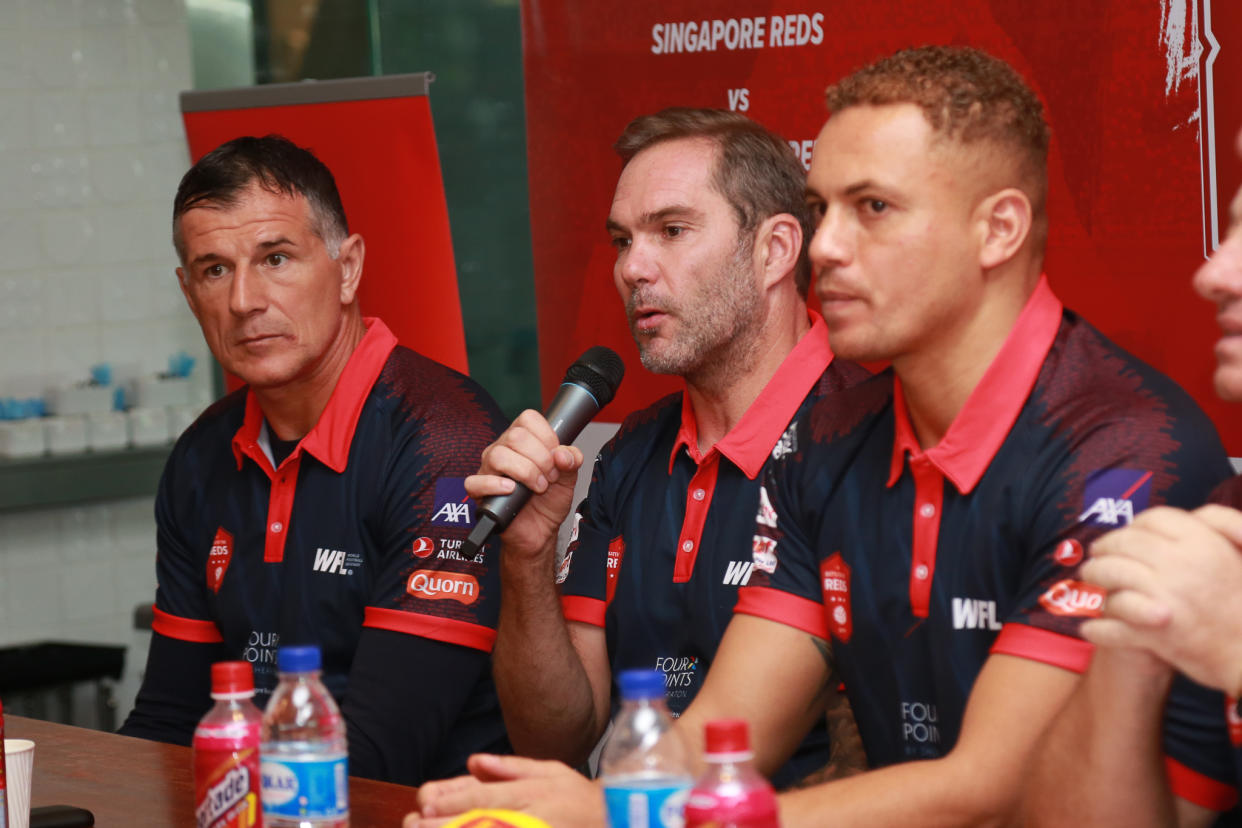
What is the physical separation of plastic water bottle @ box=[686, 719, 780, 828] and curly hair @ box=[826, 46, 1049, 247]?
948 millimetres

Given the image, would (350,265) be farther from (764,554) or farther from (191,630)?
(764,554)

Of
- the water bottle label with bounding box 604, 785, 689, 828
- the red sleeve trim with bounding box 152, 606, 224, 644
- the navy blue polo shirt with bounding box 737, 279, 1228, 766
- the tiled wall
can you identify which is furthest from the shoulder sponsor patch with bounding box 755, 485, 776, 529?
the tiled wall

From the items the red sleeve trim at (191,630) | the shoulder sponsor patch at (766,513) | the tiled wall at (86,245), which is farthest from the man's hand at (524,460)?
the tiled wall at (86,245)

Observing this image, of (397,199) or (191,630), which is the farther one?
(397,199)

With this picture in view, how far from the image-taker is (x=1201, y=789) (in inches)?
57.3

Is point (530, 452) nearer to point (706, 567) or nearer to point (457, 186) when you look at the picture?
point (706, 567)

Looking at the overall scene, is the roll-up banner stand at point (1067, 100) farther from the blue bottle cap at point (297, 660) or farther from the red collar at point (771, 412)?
the blue bottle cap at point (297, 660)

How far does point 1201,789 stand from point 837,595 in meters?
0.52

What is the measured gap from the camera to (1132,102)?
87.4 inches

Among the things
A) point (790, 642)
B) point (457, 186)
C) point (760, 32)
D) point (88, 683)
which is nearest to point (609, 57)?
point (760, 32)

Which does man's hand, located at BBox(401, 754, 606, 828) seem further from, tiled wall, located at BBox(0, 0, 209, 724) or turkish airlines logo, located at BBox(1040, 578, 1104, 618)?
tiled wall, located at BBox(0, 0, 209, 724)

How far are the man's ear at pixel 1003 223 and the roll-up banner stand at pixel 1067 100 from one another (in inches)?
20.3

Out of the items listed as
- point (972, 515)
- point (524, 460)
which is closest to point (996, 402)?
point (972, 515)

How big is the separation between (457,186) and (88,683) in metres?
1.84
